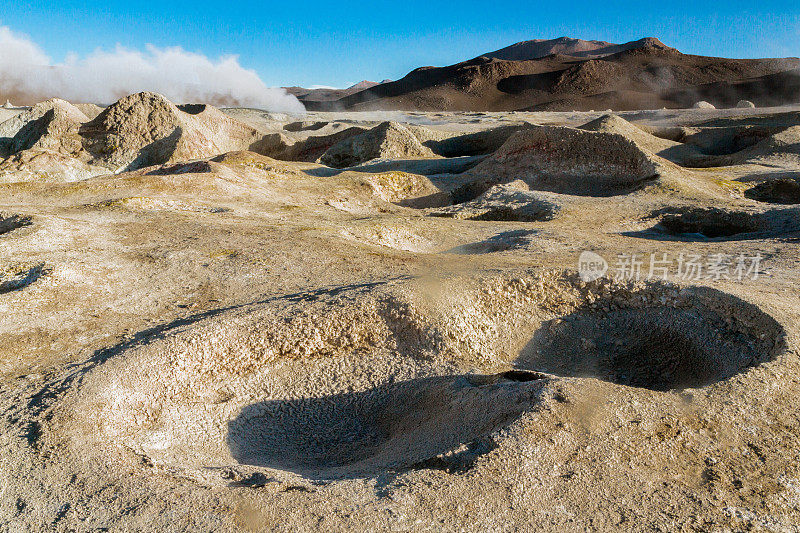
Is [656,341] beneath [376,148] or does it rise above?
beneath

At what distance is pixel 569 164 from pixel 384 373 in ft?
30.2

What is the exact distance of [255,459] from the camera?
333cm

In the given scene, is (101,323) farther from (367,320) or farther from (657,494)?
(657,494)

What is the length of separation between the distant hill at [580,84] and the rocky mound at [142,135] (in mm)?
54286

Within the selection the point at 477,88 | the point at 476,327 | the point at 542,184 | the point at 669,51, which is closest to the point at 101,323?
the point at 476,327

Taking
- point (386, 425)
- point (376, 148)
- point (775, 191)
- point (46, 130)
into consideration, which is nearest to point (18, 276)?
point (386, 425)

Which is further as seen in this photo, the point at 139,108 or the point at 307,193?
the point at 139,108

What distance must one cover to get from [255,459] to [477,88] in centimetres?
7424

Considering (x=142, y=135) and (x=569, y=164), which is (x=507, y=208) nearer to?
(x=569, y=164)

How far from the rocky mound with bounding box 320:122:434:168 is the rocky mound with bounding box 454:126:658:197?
11.2ft

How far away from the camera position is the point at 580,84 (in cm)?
6938

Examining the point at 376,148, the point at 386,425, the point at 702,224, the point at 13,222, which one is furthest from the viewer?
the point at 376,148

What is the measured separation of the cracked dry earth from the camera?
8.09ft

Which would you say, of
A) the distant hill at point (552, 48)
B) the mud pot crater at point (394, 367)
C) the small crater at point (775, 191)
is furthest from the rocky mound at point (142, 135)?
the distant hill at point (552, 48)
